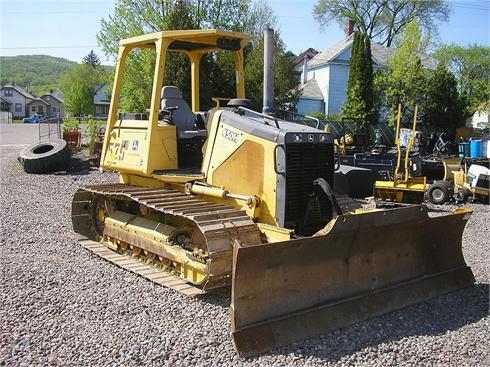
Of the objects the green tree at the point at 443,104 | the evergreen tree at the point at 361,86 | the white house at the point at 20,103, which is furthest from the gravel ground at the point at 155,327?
the white house at the point at 20,103

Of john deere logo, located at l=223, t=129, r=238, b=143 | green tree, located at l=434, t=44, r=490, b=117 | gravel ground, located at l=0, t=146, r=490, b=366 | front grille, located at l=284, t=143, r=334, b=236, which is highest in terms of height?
green tree, located at l=434, t=44, r=490, b=117

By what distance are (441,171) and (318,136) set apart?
40.0 feet

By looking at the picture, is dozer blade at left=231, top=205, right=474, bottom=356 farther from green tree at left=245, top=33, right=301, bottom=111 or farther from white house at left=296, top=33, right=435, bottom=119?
white house at left=296, top=33, right=435, bottom=119

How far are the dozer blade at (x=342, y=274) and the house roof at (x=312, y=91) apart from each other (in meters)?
33.1

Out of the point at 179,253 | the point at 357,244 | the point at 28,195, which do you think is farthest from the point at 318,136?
the point at 28,195

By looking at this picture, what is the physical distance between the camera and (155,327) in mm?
4672

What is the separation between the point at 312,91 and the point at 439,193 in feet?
90.9

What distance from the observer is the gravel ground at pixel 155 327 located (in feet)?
13.7

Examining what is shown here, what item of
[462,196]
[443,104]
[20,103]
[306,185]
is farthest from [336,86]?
[20,103]

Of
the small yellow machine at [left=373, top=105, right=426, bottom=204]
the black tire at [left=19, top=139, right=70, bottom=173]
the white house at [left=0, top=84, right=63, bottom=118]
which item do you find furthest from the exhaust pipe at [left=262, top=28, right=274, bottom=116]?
the white house at [left=0, top=84, right=63, bottom=118]

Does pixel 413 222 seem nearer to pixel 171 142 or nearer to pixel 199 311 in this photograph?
pixel 199 311

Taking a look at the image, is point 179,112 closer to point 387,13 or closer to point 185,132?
point 185,132

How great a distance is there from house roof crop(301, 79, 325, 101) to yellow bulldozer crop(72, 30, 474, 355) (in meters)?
32.2

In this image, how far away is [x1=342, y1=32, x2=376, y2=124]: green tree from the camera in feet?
93.0
